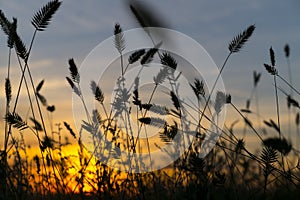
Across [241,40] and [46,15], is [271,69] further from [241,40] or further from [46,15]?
[46,15]

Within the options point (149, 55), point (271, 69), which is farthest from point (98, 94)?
point (271, 69)

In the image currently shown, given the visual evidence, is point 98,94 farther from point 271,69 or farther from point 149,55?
point 271,69

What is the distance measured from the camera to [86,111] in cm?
292

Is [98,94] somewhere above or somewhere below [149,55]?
below

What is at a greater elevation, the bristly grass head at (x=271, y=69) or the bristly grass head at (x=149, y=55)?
the bristly grass head at (x=149, y=55)

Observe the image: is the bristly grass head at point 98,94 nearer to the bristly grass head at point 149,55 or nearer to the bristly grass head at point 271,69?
the bristly grass head at point 149,55

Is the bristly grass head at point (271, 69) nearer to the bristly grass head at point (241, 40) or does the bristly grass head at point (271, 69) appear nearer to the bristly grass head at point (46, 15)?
the bristly grass head at point (241, 40)

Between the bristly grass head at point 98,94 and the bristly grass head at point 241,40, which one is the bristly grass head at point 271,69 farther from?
the bristly grass head at point 98,94

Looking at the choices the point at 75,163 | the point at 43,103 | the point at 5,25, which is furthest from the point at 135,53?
the point at 43,103

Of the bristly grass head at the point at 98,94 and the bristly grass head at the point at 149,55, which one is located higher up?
the bristly grass head at the point at 149,55

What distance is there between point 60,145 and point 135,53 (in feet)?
4.22

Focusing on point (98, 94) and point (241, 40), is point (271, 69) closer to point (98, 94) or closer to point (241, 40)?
point (241, 40)

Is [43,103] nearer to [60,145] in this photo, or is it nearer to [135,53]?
[60,145]

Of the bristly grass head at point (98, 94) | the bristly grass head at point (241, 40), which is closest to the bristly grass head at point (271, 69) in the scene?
the bristly grass head at point (241, 40)
